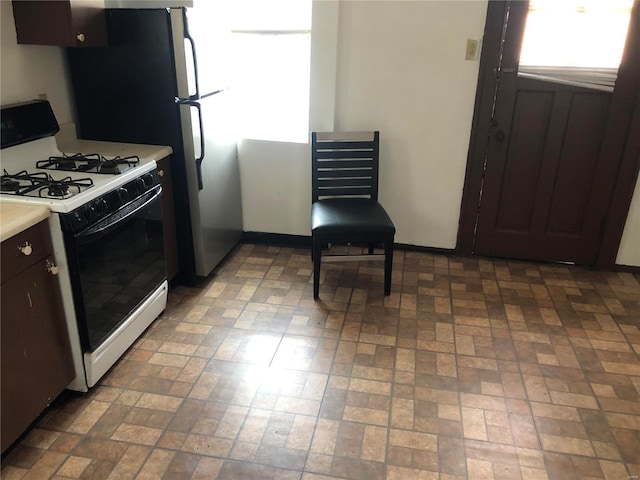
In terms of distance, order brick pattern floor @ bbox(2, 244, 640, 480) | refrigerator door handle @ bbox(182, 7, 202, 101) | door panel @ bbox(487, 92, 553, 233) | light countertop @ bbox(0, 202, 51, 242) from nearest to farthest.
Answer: light countertop @ bbox(0, 202, 51, 242)
brick pattern floor @ bbox(2, 244, 640, 480)
refrigerator door handle @ bbox(182, 7, 202, 101)
door panel @ bbox(487, 92, 553, 233)

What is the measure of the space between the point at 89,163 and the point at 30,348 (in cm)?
94

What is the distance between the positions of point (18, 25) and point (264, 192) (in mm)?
1792

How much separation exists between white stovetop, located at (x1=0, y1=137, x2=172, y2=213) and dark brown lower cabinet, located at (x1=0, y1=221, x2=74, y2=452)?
13 cm

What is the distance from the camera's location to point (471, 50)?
3072 millimetres

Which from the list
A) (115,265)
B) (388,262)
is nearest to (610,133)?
(388,262)

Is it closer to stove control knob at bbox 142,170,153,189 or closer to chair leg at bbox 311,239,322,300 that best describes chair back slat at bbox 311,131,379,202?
chair leg at bbox 311,239,322,300

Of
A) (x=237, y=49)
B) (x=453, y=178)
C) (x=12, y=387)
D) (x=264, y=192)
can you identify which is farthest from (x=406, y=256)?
(x=12, y=387)

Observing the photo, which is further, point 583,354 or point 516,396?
point 583,354

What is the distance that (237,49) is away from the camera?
3.31 metres

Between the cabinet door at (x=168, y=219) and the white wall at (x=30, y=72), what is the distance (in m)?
0.63

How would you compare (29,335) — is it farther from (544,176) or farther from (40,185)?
(544,176)

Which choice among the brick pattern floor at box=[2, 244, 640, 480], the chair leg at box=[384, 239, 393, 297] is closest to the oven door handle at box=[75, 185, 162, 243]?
the brick pattern floor at box=[2, 244, 640, 480]

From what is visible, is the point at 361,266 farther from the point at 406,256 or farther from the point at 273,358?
the point at 273,358

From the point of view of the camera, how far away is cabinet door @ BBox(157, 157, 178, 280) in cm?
276
